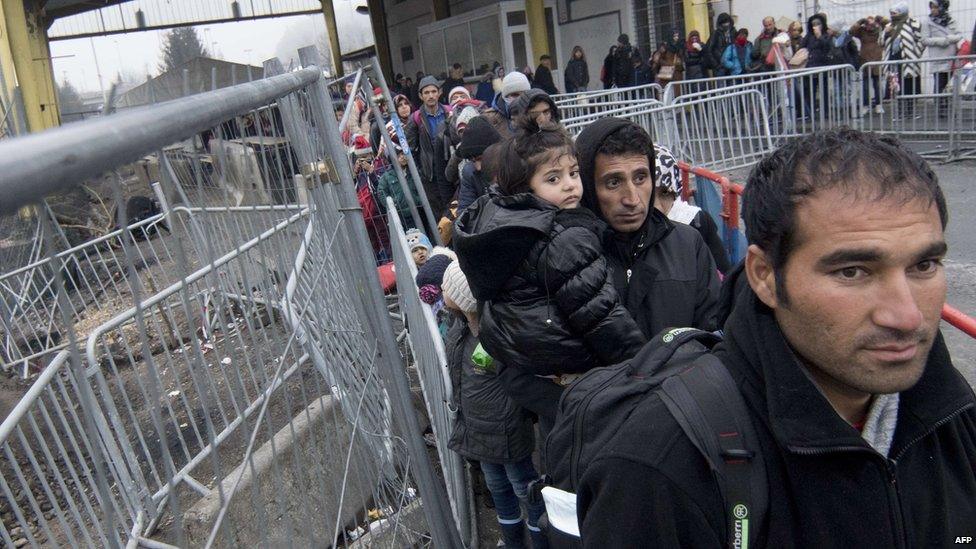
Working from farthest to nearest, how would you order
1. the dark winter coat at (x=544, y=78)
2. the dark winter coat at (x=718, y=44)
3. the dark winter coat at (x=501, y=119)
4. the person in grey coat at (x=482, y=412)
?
the dark winter coat at (x=544, y=78)
the dark winter coat at (x=718, y=44)
the dark winter coat at (x=501, y=119)
the person in grey coat at (x=482, y=412)

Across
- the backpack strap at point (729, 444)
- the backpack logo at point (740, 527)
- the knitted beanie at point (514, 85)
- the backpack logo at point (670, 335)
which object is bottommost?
the backpack logo at point (740, 527)

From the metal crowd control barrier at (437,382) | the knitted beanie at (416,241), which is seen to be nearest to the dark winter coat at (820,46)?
the knitted beanie at (416,241)

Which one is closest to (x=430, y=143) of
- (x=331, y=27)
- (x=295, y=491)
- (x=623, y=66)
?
(x=295, y=491)

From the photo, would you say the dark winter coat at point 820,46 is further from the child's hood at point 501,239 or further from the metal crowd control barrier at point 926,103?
the child's hood at point 501,239

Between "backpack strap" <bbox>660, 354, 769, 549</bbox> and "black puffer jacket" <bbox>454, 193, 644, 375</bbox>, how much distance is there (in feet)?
3.62

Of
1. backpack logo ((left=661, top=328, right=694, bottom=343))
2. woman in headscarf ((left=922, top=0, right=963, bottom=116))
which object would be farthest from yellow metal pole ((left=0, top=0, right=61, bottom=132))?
woman in headscarf ((left=922, top=0, right=963, bottom=116))

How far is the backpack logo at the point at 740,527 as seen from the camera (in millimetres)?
1146

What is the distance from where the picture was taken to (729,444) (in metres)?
1.17

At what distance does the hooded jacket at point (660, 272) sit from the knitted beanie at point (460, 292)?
54 cm

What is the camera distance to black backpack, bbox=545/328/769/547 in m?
1.15

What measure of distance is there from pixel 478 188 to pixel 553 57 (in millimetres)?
15254

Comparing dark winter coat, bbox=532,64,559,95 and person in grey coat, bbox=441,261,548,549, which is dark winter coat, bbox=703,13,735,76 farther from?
person in grey coat, bbox=441,261,548,549

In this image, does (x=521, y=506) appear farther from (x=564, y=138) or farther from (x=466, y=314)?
(x=564, y=138)

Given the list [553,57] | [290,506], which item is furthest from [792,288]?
[553,57]
